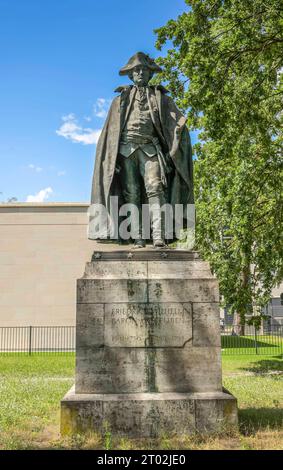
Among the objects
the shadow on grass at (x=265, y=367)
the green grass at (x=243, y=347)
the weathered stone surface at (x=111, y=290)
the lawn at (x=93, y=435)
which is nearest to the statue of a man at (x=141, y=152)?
the weathered stone surface at (x=111, y=290)

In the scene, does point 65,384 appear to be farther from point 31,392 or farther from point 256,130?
point 256,130

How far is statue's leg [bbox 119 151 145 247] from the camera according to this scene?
291 inches

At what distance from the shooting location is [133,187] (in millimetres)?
7453

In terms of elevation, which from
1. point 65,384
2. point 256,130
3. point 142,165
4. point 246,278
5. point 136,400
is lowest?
point 65,384

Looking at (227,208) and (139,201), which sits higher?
(227,208)

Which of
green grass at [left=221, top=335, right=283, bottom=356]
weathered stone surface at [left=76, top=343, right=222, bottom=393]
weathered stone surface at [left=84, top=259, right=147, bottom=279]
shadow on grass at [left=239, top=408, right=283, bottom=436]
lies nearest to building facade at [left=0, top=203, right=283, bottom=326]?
green grass at [left=221, top=335, right=283, bottom=356]

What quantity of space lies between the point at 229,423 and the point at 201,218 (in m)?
12.0

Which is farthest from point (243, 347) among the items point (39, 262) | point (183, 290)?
point (183, 290)

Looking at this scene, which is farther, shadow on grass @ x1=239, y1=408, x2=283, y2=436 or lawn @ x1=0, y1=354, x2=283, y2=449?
shadow on grass @ x1=239, y1=408, x2=283, y2=436

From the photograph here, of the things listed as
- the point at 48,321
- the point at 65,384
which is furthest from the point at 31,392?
the point at 48,321

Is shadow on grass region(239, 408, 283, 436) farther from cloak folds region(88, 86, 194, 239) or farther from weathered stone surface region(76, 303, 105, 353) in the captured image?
cloak folds region(88, 86, 194, 239)

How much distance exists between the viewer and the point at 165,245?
23.5 ft

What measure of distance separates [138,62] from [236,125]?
7.54 meters

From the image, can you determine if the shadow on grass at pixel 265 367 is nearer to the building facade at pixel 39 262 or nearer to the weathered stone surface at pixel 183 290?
the weathered stone surface at pixel 183 290
